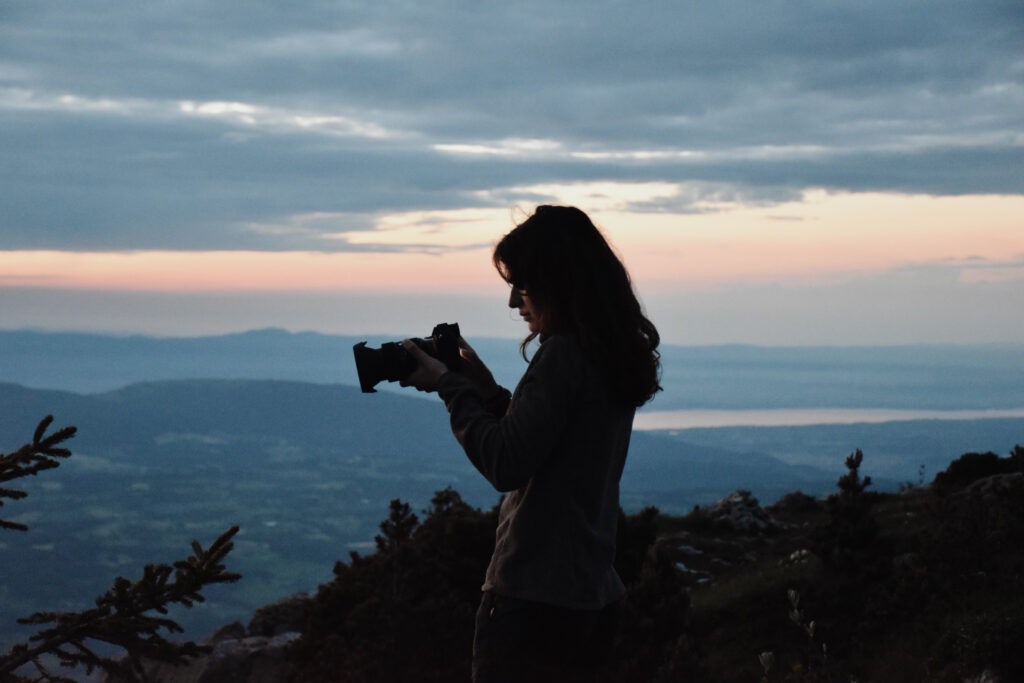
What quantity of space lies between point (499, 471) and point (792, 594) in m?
5.88

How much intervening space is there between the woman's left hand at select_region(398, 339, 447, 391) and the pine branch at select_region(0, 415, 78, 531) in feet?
6.73

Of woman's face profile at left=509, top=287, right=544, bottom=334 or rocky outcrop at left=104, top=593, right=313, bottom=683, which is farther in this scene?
rocky outcrop at left=104, top=593, right=313, bottom=683

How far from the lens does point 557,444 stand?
3.19m

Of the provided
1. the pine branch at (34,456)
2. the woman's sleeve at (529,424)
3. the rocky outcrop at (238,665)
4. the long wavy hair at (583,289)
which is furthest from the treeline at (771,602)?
the pine branch at (34,456)

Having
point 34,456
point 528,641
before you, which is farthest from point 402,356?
point 34,456

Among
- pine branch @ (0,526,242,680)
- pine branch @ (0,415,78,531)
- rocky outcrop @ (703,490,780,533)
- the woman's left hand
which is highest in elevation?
the woman's left hand

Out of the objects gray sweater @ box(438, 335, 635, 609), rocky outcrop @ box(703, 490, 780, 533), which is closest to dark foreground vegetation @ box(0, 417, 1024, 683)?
gray sweater @ box(438, 335, 635, 609)

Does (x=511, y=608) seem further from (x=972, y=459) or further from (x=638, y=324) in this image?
(x=972, y=459)

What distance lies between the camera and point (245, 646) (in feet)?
43.3

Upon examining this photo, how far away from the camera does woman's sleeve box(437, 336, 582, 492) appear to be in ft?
9.99

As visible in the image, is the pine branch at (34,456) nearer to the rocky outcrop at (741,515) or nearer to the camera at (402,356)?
the camera at (402,356)

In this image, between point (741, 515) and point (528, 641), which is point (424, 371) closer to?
point (528, 641)

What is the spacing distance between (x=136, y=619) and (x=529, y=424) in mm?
3153

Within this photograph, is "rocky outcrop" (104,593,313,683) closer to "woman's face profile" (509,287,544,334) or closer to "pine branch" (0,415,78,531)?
"pine branch" (0,415,78,531)
